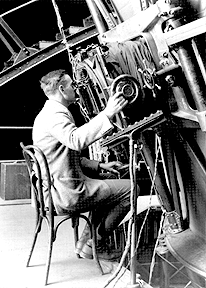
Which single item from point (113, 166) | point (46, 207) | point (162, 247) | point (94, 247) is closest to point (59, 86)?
point (113, 166)

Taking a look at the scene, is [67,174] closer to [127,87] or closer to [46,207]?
[46,207]

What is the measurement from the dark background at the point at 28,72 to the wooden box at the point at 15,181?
48cm

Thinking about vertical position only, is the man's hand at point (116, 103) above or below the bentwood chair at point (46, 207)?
above

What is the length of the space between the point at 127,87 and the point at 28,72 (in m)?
3.06

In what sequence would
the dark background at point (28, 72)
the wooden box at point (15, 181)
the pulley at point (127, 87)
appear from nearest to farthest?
1. the pulley at point (127, 87)
2. the dark background at point (28, 72)
3. the wooden box at point (15, 181)

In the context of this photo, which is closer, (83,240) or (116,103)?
(116,103)

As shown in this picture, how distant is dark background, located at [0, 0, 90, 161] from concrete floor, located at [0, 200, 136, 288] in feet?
A: 5.49

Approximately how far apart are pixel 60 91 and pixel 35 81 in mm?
2384

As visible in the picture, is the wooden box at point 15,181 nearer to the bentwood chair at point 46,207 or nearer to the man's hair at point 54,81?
the bentwood chair at point 46,207

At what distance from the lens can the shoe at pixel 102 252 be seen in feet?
8.76

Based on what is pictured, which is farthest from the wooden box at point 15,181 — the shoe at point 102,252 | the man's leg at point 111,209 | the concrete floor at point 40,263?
the man's leg at point 111,209

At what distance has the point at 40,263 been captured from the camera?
2.75m

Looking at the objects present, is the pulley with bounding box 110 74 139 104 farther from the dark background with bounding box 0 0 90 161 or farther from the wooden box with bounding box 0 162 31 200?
the wooden box with bounding box 0 162 31 200

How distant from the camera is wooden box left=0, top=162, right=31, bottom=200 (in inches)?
200
